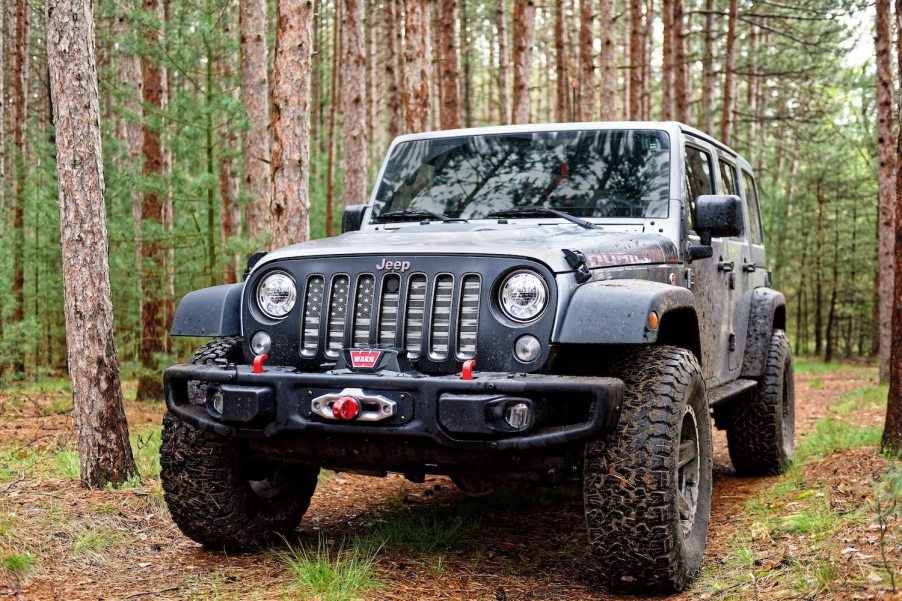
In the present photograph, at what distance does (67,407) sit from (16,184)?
8877 mm

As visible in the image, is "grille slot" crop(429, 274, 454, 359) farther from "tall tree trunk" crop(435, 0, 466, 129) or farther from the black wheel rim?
"tall tree trunk" crop(435, 0, 466, 129)

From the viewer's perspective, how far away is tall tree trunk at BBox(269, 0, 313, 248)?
8.02 m

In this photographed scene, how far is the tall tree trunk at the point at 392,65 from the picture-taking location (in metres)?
19.2

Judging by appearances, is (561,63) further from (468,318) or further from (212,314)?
(468,318)

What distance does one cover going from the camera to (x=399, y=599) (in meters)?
3.97

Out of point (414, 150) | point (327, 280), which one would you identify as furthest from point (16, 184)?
point (327, 280)

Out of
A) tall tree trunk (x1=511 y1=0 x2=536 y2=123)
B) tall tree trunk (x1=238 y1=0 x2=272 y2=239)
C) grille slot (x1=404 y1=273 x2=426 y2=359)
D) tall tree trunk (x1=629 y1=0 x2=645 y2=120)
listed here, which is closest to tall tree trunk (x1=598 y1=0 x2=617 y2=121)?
tall tree trunk (x1=629 y1=0 x2=645 y2=120)

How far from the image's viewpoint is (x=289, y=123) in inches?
316

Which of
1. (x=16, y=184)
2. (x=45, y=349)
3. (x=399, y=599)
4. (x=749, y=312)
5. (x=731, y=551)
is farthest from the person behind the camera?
(x=16, y=184)

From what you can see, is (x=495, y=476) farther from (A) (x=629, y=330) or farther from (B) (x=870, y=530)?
(B) (x=870, y=530)

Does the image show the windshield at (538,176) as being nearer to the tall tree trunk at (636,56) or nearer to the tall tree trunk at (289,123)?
the tall tree trunk at (289,123)

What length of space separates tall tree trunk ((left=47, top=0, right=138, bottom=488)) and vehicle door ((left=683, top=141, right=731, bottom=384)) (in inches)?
146

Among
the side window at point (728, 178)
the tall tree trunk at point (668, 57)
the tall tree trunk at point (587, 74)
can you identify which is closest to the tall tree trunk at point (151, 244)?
the side window at point (728, 178)

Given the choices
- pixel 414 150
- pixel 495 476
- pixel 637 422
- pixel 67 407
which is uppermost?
pixel 414 150
